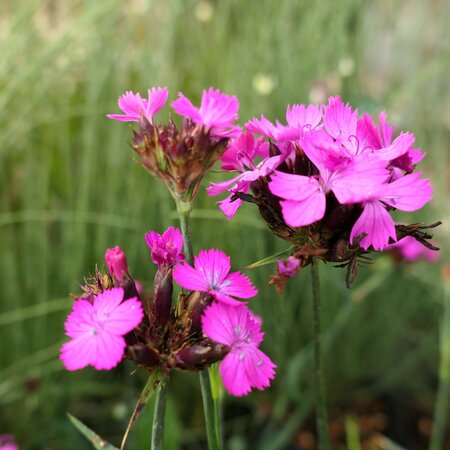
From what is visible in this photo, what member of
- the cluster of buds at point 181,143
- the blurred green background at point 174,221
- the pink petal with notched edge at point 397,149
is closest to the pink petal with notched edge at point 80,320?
the cluster of buds at point 181,143

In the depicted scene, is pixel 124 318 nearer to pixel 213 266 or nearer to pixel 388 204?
pixel 213 266

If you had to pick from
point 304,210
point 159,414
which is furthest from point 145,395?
point 304,210

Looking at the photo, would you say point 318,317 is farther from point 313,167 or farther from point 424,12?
point 424,12

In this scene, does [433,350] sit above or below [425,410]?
above

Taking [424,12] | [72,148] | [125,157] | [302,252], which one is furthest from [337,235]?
[424,12]

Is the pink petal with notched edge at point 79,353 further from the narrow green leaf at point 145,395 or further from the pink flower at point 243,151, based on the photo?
the pink flower at point 243,151

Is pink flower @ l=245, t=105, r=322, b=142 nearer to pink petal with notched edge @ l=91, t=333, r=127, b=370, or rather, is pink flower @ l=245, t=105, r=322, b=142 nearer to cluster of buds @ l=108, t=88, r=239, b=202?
cluster of buds @ l=108, t=88, r=239, b=202

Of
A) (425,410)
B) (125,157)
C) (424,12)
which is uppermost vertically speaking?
(424,12)
